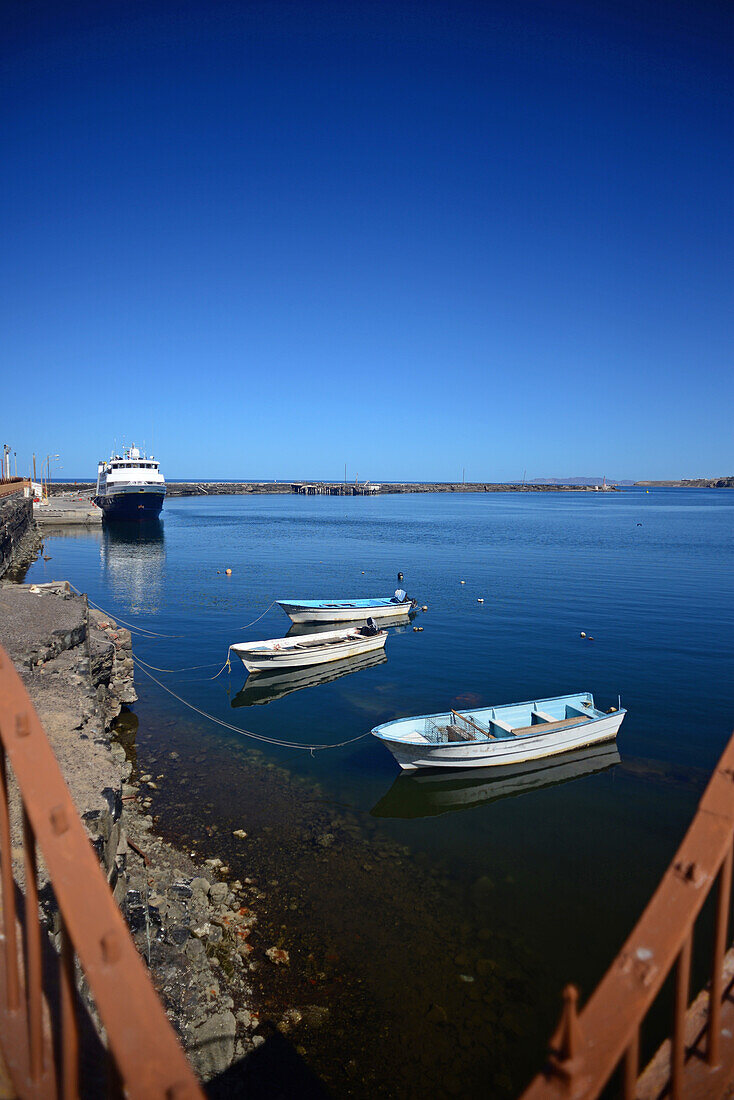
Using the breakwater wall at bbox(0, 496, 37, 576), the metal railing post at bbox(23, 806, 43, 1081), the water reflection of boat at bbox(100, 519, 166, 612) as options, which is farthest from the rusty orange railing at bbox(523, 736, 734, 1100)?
the breakwater wall at bbox(0, 496, 37, 576)

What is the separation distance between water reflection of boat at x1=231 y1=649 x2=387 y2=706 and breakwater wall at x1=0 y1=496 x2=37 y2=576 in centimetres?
2028

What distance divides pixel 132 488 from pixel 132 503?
6.60 feet

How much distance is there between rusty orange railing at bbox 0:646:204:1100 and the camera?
1488 mm

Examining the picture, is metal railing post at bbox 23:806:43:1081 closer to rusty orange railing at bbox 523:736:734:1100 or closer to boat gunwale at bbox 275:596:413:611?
rusty orange railing at bbox 523:736:734:1100

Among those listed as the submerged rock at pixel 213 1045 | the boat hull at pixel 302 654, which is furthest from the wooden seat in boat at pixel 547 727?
the submerged rock at pixel 213 1045

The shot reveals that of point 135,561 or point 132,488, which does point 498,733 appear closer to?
point 135,561

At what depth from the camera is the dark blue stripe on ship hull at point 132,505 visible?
2798 inches

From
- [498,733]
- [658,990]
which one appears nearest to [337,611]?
[498,733]

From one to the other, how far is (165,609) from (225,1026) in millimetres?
27040

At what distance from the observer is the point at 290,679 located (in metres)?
22.6

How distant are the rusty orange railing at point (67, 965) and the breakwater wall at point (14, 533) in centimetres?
3644

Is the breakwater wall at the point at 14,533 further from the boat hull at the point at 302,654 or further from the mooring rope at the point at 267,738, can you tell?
the mooring rope at the point at 267,738

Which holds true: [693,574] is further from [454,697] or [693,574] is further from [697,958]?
[697,958]

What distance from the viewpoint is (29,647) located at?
11914 millimetres
